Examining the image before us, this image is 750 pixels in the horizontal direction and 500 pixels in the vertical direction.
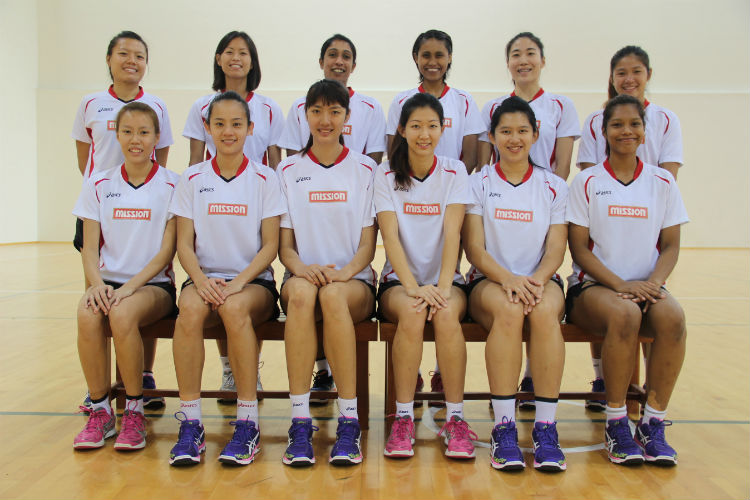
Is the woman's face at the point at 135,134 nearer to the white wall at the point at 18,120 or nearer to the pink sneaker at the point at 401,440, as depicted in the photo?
the pink sneaker at the point at 401,440

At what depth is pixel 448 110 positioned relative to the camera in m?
3.19

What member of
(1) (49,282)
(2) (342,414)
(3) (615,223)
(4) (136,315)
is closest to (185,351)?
(4) (136,315)

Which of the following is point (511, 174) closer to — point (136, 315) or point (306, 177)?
point (306, 177)

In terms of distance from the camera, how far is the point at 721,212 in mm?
12438

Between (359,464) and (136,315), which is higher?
(136,315)

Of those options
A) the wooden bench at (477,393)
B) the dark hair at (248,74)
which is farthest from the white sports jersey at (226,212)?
the dark hair at (248,74)

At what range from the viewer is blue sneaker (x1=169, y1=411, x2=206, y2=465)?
7.68ft

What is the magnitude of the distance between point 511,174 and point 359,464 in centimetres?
139

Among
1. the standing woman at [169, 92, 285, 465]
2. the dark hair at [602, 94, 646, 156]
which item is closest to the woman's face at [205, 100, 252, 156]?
the standing woman at [169, 92, 285, 465]

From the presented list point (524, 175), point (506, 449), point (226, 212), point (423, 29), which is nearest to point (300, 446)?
point (506, 449)

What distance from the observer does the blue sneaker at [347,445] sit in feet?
7.72

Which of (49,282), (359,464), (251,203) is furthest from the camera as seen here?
(49,282)

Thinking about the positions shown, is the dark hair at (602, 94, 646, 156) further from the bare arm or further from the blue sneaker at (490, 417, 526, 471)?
the blue sneaker at (490, 417, 526, 471)

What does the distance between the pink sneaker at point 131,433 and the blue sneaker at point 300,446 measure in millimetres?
594
